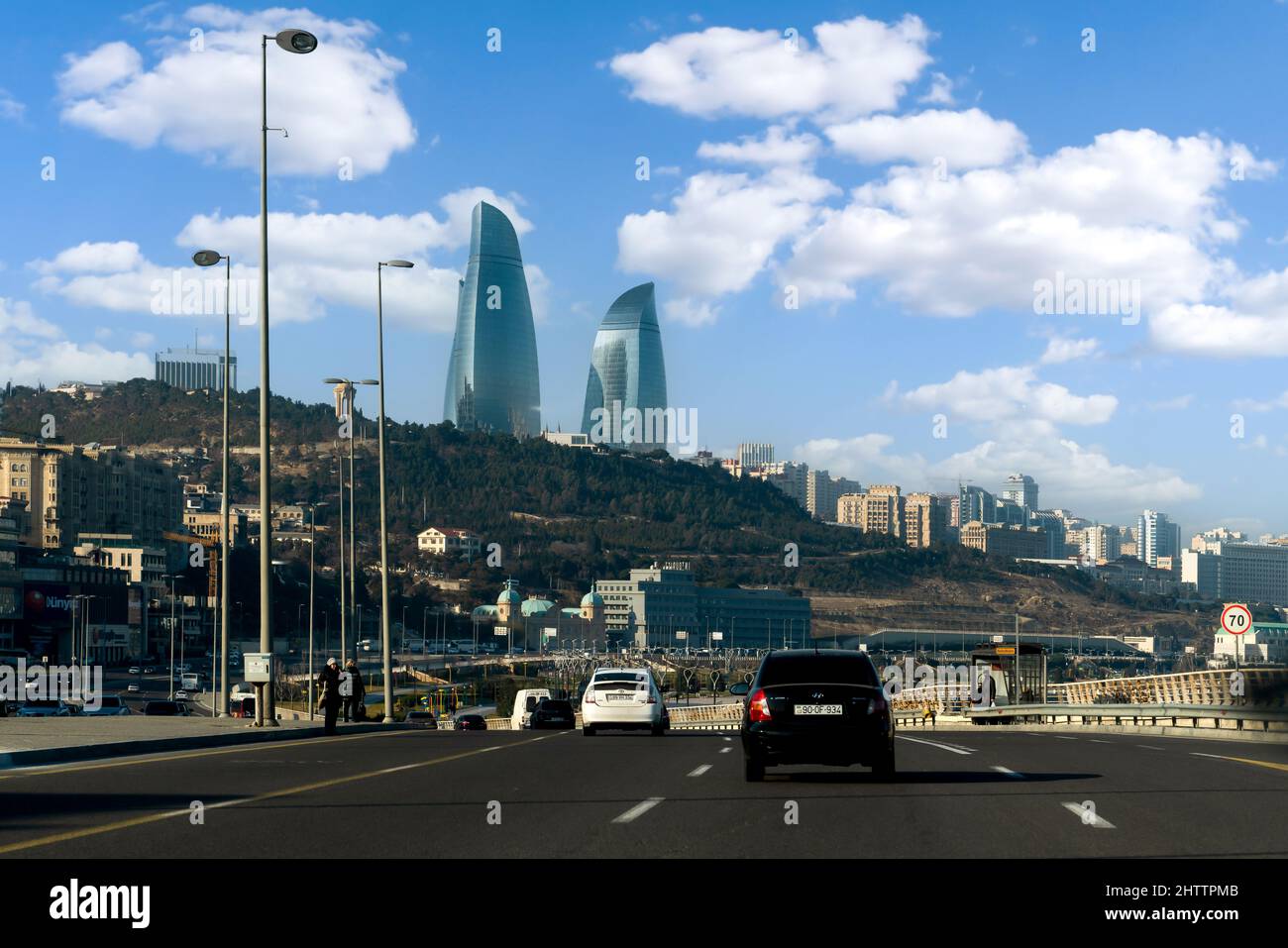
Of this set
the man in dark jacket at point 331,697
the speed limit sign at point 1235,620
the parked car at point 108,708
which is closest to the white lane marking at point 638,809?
the man in dark jacket at point 331,697

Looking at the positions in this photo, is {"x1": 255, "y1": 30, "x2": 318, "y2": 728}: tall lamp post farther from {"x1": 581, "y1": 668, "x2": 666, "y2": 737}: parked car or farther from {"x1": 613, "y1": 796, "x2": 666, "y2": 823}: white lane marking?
{"x1": 613, "y1": 796, "x2": 666, "y2": 823}: white lane marking

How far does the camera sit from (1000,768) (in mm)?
20703

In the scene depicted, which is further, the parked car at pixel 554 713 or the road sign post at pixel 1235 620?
the parked car at pixel 554 713

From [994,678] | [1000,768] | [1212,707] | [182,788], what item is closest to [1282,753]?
[1000,768]

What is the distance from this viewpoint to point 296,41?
1294 inches

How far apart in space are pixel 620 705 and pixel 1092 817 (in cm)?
2011

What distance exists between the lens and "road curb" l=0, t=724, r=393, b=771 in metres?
20.9

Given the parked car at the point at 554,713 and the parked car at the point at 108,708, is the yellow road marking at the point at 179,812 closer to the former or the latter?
the parked car at the point at 554,713

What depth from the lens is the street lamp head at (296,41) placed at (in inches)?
1283

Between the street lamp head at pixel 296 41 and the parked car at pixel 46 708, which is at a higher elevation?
the street lamp head at pixel 296 41

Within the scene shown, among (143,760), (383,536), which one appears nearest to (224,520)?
(383,536)

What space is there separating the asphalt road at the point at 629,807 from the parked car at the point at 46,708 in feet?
190
